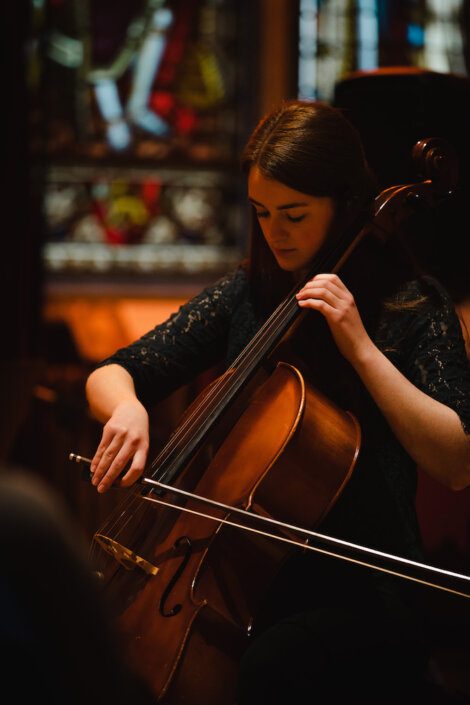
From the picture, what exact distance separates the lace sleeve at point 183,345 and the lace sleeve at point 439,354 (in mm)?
323

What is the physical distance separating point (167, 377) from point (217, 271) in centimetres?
230

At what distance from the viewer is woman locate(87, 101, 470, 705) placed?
1252 mm

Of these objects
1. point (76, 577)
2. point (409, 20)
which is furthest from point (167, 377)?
point (409, 20)

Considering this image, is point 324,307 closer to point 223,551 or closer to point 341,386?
point 341,386

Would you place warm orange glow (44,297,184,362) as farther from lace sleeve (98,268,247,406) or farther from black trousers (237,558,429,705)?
black trousers (237,558,429,705)

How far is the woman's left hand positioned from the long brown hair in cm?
15

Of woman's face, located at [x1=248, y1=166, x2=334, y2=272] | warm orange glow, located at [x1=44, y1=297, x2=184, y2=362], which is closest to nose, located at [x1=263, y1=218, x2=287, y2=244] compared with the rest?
woman's face, located at [x1=248, y1=166, x2=334, y2=272]

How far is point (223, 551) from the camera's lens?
1.24m

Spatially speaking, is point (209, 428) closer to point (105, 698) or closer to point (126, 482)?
point (126, 482)

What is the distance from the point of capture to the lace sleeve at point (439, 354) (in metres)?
1.28

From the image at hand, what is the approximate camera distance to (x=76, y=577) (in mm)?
573

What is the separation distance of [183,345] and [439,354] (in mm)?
426

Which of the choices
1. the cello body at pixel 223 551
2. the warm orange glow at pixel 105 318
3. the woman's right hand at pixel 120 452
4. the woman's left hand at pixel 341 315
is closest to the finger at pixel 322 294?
the woman's left hand at pixel 341 315

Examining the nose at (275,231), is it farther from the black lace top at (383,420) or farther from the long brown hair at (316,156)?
the black lace top at (383,420)
